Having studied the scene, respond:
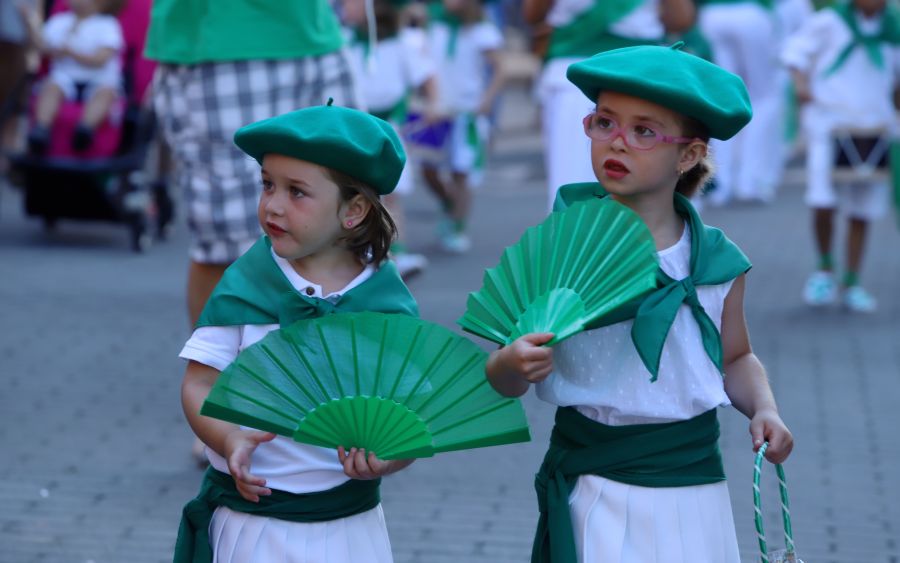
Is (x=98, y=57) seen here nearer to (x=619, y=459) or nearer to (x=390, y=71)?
(x=390, y=71)

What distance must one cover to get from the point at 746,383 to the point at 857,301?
18.7 feet

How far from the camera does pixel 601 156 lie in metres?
3.08

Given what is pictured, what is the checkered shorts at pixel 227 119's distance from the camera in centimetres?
511

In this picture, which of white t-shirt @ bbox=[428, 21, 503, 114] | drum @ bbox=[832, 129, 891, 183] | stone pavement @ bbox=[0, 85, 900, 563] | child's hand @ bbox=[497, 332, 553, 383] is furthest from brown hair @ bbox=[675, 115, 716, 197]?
white t-shirt @ bbox=[428, 21, 503, 114]

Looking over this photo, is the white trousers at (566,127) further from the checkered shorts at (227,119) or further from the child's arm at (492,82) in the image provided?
the child's arm at (492,82)

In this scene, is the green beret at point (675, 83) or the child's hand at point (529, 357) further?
the green beret at point (675, 83)

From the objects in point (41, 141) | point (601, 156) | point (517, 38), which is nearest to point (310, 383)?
point (601, 156)

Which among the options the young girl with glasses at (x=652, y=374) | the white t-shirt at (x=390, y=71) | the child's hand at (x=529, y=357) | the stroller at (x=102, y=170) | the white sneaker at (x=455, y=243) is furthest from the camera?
the white sneaker at (x=455, y=243)

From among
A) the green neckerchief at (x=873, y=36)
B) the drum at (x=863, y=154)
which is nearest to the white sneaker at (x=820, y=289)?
the drum at (x=863, y=154)

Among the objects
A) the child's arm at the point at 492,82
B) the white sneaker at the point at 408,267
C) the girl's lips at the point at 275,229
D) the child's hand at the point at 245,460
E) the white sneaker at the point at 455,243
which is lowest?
the white sneaker at the point at 455,243

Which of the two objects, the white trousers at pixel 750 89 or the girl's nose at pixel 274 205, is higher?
the girl's nose at pixel 274 205

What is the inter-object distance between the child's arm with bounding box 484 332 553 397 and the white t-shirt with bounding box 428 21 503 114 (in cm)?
787

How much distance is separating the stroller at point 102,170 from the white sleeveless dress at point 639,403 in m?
6.95

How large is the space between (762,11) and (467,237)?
355 centimetres
